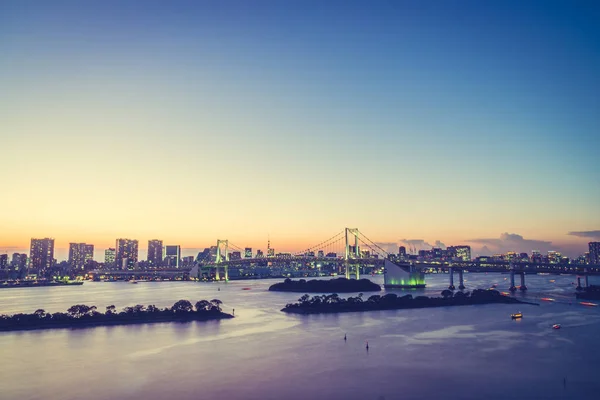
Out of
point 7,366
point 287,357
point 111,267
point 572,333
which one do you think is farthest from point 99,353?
point 111,267

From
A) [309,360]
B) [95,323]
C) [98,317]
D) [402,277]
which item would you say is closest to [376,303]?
[309,360]

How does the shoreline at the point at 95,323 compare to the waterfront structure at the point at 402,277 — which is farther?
the waterfront structure at the point at 402,277

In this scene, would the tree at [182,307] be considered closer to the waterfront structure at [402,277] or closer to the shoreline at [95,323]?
the shoreline at [95,323]

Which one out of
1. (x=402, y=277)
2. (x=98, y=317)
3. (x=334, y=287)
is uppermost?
(x=402, y=277)

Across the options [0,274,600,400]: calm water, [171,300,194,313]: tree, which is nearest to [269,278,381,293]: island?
[171,300,194,313]: tree

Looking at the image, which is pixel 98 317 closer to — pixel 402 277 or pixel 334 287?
pixel 334 287

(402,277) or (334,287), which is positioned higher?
(402,277)

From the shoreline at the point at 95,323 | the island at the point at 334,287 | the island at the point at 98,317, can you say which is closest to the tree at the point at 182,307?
the island at the point at 98,317
